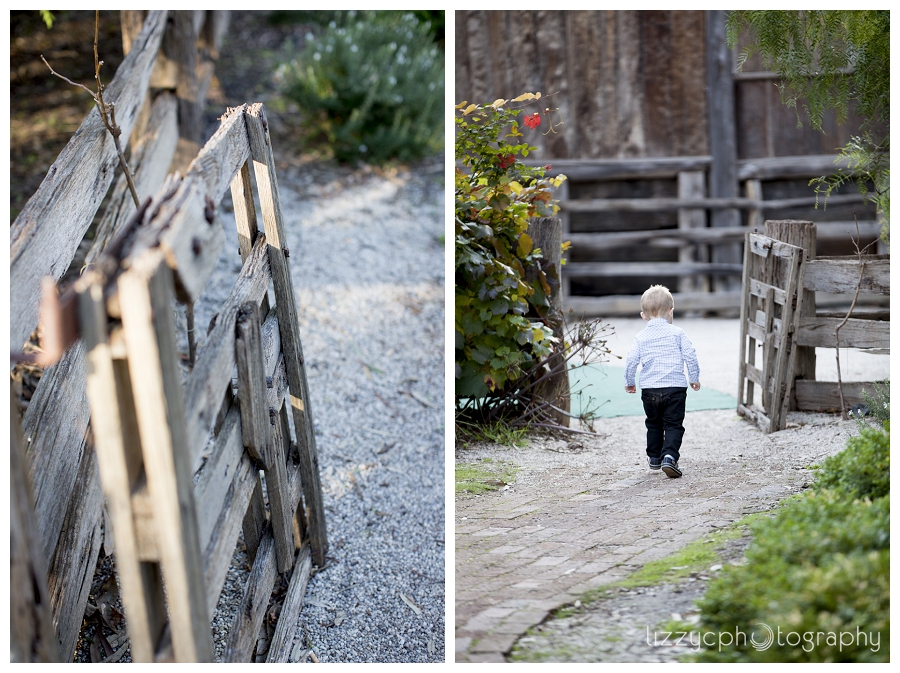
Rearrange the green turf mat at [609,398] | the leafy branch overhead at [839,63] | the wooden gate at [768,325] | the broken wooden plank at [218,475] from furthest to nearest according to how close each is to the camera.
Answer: the green turf mat at [609,398] < the wooden gate at [768,325] < the leafy branch overhead at [839,63] < the broken wooden plank at [218,475]

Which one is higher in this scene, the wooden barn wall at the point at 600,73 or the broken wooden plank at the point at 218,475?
the wooden barn wall at the point at 600,73

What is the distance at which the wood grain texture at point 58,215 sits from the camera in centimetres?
188

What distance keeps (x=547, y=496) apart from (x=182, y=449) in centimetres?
129

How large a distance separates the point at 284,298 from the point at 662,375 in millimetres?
1369

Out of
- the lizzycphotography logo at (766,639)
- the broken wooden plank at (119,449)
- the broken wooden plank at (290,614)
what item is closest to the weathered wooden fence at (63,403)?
the broken wooden plank at (119,449)

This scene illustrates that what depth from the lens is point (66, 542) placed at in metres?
2.20

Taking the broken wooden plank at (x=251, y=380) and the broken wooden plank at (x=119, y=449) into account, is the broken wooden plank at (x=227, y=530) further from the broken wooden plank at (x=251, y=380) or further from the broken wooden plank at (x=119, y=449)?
the broken wooden plank at (x=119, y=449)

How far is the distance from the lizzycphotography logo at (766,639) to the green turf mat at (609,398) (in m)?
1.48

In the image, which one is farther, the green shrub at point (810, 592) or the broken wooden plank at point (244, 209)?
the broken wooden plank at point (244, 209)

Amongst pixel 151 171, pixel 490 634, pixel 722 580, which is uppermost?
pixel 151 171

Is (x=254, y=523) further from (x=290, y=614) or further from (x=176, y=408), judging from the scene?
(x=176, y=408)

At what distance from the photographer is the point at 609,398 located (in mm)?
3430
